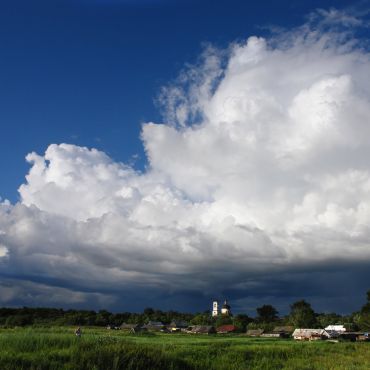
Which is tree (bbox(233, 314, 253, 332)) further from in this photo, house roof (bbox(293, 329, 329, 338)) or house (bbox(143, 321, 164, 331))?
house roof (bbox(293, 329, 329, 338))

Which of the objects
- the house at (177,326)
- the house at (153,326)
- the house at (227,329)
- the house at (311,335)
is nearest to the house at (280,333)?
the house at (311,335)

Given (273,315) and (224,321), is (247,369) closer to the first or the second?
(224,321)

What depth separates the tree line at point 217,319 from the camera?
5497 inches

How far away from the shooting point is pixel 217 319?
17162 cm

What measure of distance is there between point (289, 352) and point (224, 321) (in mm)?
119827

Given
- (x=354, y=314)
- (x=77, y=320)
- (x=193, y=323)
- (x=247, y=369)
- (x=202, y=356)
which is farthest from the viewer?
(x=193, y=323)

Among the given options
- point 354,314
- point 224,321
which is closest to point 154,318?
point 224,321

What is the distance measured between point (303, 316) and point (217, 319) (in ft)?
129

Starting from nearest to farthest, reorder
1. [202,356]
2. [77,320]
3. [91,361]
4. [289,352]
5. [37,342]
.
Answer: [91,361] < [37,342] < [202,356] < [289,352] < [77,320]

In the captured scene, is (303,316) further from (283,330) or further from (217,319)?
(217,319)

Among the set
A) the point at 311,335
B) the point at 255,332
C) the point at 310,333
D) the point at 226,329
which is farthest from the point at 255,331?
the point at 311,335

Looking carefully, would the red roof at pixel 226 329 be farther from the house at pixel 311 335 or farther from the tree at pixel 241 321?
the house at pixel 311 335

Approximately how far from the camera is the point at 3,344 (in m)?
25.5

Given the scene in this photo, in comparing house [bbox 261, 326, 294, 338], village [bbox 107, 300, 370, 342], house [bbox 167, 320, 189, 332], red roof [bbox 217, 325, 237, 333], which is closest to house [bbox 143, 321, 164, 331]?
village [bbox 107, 300, 370, 342]
